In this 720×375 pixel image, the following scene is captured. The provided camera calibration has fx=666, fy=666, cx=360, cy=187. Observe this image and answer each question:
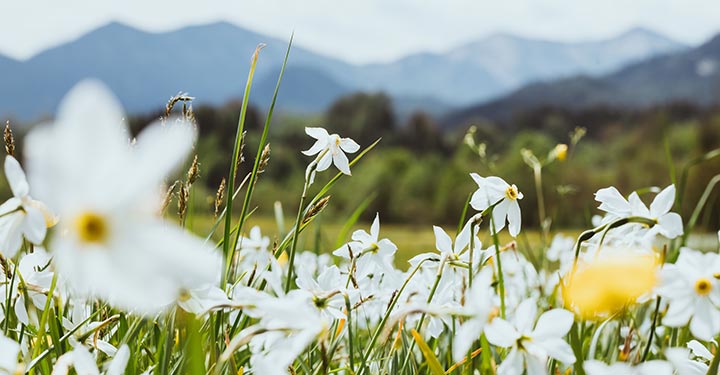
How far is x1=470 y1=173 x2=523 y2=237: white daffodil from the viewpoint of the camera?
0.79 metres

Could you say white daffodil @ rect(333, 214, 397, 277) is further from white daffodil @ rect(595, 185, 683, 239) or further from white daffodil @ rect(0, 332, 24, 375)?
white daffodil @ rect(0, 332, 24, 375)

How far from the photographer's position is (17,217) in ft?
1.78

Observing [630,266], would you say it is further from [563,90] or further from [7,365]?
[563,90]

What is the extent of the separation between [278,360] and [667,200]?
1.64 ft

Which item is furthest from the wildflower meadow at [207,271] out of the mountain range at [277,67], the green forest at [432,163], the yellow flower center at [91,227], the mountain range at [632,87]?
the mountain range at [277,67]

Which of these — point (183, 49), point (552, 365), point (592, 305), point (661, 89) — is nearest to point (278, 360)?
point (592, 305)

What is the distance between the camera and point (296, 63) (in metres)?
123

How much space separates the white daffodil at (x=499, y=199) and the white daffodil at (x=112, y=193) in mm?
519

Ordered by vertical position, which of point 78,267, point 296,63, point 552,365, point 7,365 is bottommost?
point 296,63

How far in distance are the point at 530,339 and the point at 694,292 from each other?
21 centimetres

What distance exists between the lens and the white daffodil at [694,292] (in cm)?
64

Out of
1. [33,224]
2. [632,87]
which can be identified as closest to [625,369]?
[33,224]

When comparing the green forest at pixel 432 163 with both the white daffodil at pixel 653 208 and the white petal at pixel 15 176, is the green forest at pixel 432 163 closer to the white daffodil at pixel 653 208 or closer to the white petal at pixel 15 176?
the white daffodil at pixel 653 208

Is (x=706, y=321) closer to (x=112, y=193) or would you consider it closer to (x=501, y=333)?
(x=501, y=333)
